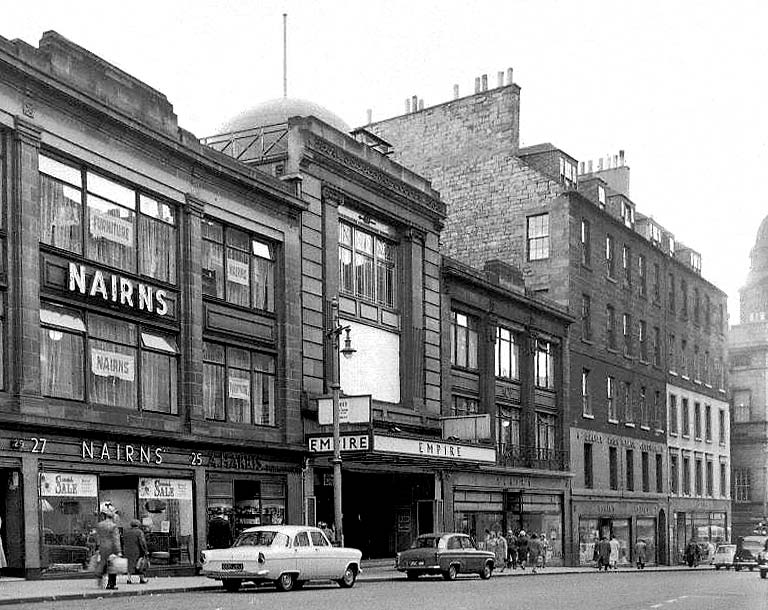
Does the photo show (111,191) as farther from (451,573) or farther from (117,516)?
(451,573)

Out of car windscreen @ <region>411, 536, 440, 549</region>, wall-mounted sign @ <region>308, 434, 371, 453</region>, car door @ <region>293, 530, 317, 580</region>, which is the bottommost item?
car windscreen @ <region>411, 536, 440, 549</region>

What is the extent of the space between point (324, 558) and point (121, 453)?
5481 millimetres

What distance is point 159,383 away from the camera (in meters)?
29.2

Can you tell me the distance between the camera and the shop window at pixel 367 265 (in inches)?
1481

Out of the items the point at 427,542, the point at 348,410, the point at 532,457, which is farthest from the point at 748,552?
the point at 348,410

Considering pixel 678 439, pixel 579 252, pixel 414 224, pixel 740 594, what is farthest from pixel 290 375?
pixel 678 439

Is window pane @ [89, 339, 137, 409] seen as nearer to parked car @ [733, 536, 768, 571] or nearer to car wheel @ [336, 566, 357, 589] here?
car wheel @ [336, 566, 357, 589]

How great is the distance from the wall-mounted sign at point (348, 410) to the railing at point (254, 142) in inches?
324

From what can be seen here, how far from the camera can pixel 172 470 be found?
28.9 m

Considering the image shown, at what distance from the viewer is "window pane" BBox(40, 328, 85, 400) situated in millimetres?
25391

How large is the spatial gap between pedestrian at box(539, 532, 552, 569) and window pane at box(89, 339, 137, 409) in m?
22.9

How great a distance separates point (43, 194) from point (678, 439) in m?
49.0

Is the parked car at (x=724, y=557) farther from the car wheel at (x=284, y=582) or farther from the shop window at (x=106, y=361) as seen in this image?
the car wheel at (x=284, y=582)

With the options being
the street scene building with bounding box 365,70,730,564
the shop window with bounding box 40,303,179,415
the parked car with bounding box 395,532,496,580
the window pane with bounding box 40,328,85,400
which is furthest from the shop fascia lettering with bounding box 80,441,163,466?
the street scene building with bounding box 365,70,730,564
